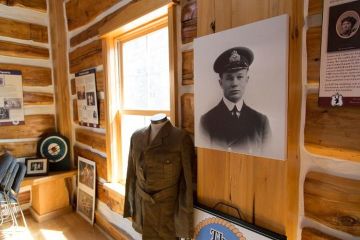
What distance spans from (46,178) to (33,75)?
1362mm

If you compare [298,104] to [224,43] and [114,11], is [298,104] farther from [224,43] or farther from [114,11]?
[114,11]

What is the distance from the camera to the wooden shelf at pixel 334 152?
0.84m

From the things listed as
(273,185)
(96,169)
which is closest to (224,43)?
(273,185)

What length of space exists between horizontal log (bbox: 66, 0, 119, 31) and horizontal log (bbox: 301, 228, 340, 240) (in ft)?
7.17

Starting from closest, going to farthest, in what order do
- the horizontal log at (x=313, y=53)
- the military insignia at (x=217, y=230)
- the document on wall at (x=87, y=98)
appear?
the horizontal log at (x=313, y=53) < the military insignia at (x=217, y=230) < the document on wall at (x=87, y=98)

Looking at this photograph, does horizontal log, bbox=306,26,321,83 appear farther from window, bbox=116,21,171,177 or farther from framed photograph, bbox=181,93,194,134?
window, bbox=116,21,171,177

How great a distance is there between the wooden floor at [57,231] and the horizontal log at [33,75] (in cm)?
174

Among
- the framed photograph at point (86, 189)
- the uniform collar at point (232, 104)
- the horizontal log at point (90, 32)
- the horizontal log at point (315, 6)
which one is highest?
the horizontal log at point (90, 32)

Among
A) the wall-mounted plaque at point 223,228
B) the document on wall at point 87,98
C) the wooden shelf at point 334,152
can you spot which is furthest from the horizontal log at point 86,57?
the wooden shelf at point 334,152

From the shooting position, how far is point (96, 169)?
2611 mm

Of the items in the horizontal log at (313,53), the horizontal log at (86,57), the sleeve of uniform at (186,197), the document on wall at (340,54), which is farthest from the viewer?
the horizontal log at (86,57)

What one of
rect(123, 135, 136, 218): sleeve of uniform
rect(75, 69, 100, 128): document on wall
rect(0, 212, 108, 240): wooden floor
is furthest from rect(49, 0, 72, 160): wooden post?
rect(123, 135, 136, 218): sleeve of uniform

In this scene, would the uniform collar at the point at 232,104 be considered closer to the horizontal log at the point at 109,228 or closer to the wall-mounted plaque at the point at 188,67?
the wall-mounted plaque at the point at 188,67

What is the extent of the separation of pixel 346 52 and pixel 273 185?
62cm
